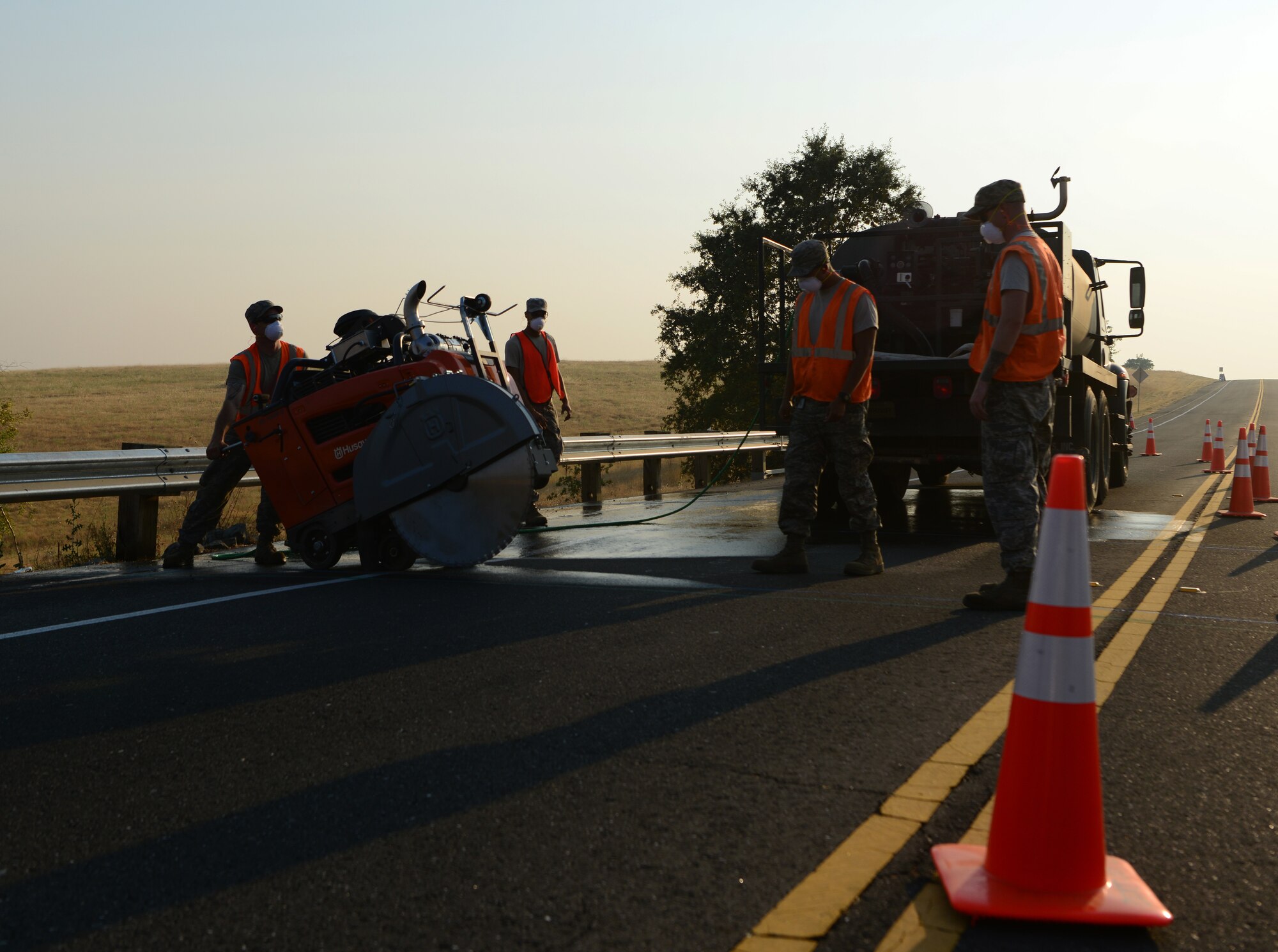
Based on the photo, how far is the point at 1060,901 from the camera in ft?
8.87

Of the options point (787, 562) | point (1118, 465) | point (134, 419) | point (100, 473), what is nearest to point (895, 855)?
point (787, 562)

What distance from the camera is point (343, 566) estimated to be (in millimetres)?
9039

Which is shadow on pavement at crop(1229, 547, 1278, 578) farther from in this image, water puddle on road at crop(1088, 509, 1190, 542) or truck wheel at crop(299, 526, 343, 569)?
truck wheel at crop(299, 526, 343, 569)

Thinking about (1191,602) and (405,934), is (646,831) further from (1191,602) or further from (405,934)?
(1191,602)

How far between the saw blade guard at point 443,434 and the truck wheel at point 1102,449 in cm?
717

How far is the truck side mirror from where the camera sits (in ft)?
48.2

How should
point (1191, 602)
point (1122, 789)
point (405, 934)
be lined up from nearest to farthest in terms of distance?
point (405, 934), point (1122, 789), point (1191, 602)

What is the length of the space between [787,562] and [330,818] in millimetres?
5078

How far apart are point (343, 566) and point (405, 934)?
660 centimetres

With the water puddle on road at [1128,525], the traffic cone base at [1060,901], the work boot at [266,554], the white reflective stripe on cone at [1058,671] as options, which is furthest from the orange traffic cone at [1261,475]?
the traffic cone base at [1060,901]

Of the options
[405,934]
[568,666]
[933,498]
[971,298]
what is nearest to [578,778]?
[405,934]

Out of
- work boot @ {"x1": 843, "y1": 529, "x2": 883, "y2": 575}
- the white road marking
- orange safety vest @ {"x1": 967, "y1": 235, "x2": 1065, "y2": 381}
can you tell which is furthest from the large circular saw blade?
orange safety vest @ {"x1": 967, "y1": 235, "x2": 1065, "y2": 381}

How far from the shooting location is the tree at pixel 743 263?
111 feet

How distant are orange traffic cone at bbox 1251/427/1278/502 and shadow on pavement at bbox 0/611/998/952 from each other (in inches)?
452
